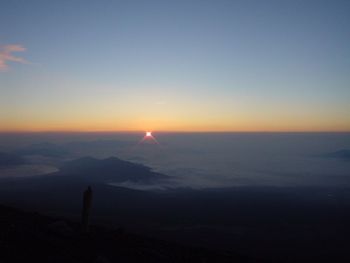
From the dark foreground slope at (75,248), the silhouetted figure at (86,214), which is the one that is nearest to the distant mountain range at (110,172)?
the silhouetted figure at (86,214)

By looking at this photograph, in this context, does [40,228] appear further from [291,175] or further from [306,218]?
[291,175]

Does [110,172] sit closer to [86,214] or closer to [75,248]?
[86,214]

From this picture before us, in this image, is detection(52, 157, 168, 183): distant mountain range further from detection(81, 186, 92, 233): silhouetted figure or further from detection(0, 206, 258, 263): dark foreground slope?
detection(0, 206, 258, 263): dark foreground slope

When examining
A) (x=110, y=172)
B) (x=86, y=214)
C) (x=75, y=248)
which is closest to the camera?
(x=75, y=248)

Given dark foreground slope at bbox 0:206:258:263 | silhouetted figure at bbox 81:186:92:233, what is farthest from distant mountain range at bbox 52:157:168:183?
dark foreground slope at bbox 0:206:258:263

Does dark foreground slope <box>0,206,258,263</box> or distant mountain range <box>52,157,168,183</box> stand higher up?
dark foreground slope <box>0,206,258,263</box>

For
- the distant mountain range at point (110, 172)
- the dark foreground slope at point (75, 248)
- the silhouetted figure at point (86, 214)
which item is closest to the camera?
the dark foreground slope at point (75, 248)

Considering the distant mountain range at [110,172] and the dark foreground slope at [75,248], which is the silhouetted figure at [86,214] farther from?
the distant mountain range at [110,172]

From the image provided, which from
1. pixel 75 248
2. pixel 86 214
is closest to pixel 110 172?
pixel 86 214

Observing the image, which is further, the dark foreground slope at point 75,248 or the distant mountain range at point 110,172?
the distant mountain range at point 110,172
